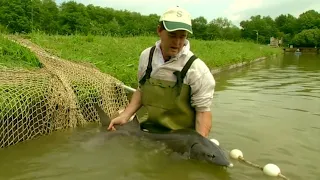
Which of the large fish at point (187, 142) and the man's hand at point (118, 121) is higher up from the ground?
Answer: the man's hand at point (118, 121)

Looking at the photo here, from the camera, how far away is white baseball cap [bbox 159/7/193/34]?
379cm

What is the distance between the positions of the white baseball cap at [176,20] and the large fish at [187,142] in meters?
1.14

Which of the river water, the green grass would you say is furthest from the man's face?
the green grass

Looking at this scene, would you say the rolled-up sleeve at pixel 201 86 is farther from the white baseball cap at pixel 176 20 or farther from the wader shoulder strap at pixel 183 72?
the white baseball cap at pixel 176 20

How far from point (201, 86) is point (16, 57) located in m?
5.02

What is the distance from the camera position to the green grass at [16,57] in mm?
7203

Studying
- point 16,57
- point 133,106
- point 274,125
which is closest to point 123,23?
point 16,57

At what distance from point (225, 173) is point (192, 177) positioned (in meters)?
0.41

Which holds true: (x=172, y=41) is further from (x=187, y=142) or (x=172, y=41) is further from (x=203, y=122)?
(x=187, y=142)

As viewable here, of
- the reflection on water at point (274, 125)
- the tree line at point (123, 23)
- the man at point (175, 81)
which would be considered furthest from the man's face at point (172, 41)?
the tree line at point (123, 23)

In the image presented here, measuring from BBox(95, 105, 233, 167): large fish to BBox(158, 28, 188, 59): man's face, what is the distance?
0.89 meters

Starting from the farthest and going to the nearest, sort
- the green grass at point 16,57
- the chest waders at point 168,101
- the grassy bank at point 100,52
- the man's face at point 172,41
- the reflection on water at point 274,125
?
the grassy bank at point 100,52 → the green grass at point 16,57 → the reflection on water at point 274,125 → the chest waders at point 168,101 → the man's face at point 172,41

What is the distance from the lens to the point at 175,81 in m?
4.24

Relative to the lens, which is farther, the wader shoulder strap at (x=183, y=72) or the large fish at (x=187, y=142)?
the wader shoulder strap at (x=183, y=72)
